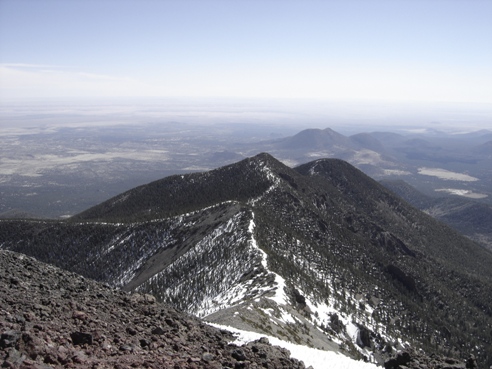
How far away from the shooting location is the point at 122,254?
208ft

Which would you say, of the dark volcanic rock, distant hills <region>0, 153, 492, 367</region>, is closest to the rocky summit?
the dark volcanic rock

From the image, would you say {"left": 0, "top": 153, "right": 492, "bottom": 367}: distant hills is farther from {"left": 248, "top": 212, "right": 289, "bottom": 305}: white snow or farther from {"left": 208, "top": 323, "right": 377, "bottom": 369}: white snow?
{"left": 208, "top": 323, "right": 377, "bottom": 369}: white snow

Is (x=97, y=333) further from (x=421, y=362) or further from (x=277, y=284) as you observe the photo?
(x=277, y=284)

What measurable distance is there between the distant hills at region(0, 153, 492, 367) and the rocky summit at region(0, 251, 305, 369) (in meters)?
11.0

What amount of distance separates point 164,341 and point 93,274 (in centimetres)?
5390

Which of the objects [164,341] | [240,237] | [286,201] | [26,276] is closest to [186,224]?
[240,237]

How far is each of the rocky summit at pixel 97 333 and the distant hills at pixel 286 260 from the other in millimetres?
11019

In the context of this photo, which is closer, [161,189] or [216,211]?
[216,211]

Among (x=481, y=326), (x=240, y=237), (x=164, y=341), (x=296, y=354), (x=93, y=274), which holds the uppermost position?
(x=164, y=341)

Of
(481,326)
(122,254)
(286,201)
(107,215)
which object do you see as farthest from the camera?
(107,215)

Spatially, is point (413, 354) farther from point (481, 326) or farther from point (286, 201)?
point (286, 201)

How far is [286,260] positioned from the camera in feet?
161

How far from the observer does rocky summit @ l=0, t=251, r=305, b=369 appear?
980cm

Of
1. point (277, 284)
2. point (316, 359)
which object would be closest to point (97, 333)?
point (316, 359)
